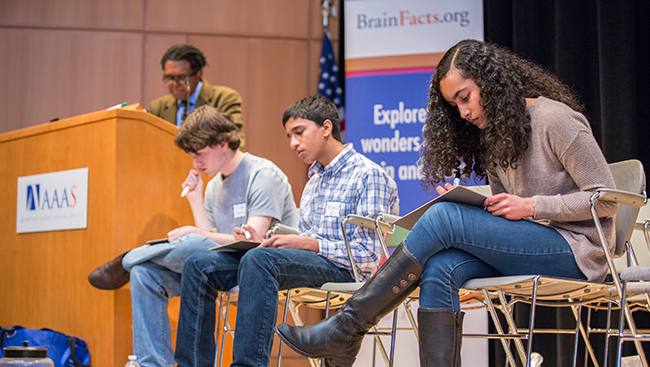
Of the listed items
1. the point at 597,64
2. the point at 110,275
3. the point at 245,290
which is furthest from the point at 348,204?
the point at 597,64

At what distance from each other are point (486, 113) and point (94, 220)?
1.93 metres

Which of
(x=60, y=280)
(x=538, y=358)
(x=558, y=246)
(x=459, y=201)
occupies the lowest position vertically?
(x=538, y=358)

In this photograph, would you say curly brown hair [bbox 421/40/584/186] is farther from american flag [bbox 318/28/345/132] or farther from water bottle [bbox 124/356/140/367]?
american flag [bbox 318/28/345/132]

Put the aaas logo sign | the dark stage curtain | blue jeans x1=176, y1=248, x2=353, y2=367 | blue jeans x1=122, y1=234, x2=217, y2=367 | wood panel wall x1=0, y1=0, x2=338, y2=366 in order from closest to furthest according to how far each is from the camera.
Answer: blue jeans x1=176, y1=248, x2=353, y2=367, blue jeans x1=122, y1=234, x2=217, y2=367, the aaas logo sign, the dark stage curtain, wood panel wall x1=0, y1=0, x2=338, y2=366

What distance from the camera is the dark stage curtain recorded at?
131 inches

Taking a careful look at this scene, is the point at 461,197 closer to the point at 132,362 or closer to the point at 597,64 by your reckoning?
the point at 132,362

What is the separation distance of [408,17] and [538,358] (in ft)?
7.45

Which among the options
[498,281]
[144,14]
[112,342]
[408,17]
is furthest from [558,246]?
[144,14]

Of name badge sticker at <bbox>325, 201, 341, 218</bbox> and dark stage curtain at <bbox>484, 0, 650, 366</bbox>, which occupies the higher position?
dark stage curtain at <bbox>484, 0, 650, 366</bbox>

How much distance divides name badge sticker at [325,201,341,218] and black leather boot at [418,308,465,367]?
2.76ft

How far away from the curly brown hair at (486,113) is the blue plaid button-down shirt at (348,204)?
1.02 ft

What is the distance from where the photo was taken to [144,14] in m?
4.73

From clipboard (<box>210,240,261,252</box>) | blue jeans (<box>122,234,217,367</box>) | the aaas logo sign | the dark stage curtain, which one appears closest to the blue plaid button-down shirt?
clipboard (<box>210,240,261,252</box>)

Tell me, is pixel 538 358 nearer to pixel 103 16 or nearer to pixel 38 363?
pixel 38 363
